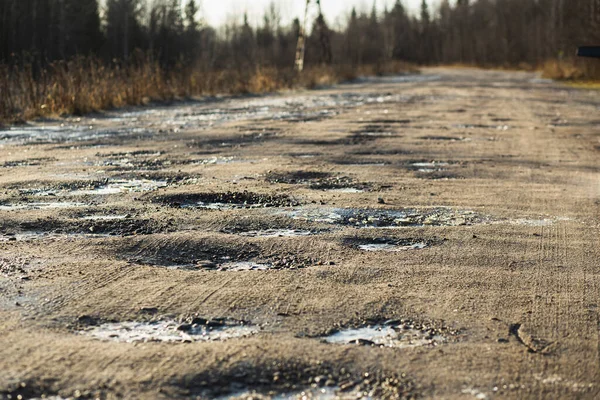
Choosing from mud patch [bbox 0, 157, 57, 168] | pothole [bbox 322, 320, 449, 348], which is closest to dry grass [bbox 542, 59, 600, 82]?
mud patch [bbox 0, 157, 57, 168]

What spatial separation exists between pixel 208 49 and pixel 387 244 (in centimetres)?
4054

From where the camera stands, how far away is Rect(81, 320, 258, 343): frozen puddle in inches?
95.4

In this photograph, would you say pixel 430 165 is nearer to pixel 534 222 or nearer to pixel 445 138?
pixel 445 138

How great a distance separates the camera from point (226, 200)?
4762mm

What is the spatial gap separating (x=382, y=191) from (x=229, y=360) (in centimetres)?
305

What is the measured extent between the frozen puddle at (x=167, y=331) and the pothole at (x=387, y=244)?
1.22m

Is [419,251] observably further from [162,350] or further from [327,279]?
[162,350]

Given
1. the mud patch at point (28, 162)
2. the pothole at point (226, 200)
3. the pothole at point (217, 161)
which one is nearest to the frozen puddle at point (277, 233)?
the pothole at point (226, 200)

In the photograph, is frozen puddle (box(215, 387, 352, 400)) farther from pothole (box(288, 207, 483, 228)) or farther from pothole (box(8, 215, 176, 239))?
pothole (box(288, 207, 483, 228))

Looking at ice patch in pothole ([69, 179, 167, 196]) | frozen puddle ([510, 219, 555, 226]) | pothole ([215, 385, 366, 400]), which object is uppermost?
ice patch in pothole ([69, 179, 167, 196])

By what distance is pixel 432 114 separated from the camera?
12.1 meters

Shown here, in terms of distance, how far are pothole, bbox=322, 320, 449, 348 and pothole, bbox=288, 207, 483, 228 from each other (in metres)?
1.54

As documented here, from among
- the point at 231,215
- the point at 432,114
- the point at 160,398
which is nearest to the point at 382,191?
the point at 231,215

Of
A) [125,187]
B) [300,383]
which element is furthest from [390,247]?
[125,187]
